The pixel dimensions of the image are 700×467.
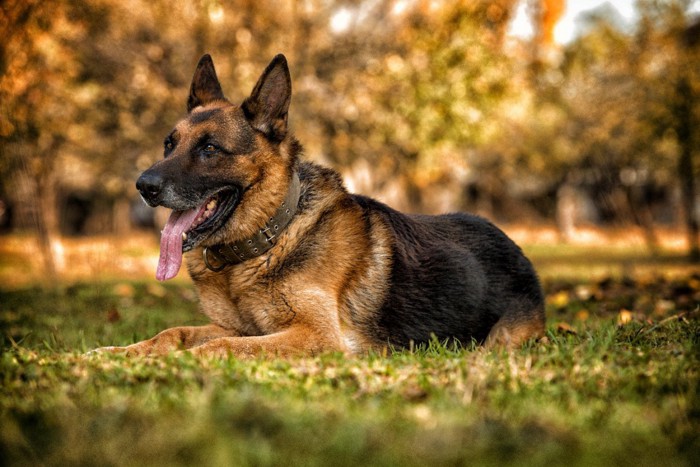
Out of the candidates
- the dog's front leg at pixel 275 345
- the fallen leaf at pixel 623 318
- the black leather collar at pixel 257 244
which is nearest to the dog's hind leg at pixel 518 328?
the fallen leaf at pixel 623 318

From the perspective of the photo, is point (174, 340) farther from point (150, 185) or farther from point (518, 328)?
point (518, 328)

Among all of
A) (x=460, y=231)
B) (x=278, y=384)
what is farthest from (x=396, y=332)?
(x=278, y=384)

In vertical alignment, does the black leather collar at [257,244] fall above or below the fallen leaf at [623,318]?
above

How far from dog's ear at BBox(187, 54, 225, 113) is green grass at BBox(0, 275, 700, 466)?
90.4 inches

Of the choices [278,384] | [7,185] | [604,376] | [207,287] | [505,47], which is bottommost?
[604,376]

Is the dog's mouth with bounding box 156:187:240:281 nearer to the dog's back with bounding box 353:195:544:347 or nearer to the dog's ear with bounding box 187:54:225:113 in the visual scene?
the dog's back with bounding box 353:195:544:347

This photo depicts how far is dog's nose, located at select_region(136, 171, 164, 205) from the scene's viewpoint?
14.9 ft

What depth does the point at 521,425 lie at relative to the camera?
9.16 feet

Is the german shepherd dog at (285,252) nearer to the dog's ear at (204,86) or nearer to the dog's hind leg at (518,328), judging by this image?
the dog's hind leg at (518,328)

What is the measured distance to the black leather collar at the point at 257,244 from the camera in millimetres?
4840

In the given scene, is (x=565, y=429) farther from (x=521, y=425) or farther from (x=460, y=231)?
(x=460, y=231)

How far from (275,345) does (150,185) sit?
4.56 feet

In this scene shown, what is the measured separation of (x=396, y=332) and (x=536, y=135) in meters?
29.1

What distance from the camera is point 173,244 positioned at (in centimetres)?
476
